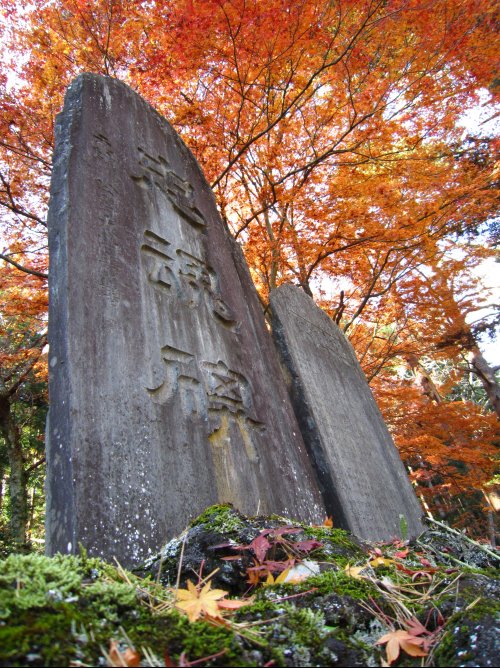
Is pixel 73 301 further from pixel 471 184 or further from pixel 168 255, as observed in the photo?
pixel 471 184

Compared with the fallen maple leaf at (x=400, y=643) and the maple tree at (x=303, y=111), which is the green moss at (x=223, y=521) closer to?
the fallen maple leaf at (x=400, y=643)

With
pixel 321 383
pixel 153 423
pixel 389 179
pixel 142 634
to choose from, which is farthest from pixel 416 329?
pixel 142 634

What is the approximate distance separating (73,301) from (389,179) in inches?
252

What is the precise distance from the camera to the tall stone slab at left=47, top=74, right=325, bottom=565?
2152 mm

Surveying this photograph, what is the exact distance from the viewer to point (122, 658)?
76cm

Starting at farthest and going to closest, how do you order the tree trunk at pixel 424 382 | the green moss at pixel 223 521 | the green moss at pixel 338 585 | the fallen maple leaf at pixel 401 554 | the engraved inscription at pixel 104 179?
the tree trunk at pixel 424 382 → the engraved inscription at pixel 104 179 → the fallen maple leaf at pixel 401 554 → the green moss at pixel 223 521 → the green moss at pixel 338 585

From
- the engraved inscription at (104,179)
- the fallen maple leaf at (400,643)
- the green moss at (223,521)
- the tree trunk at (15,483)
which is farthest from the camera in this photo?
the tree trunk at (15,483)

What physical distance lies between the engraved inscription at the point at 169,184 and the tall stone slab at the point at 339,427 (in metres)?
1.23

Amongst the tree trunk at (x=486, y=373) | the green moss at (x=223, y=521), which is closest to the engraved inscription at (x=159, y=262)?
the green moss at (x=223, y=521)

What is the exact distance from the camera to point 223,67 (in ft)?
20.6

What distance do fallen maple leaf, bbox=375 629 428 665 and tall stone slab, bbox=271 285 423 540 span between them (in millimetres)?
2662

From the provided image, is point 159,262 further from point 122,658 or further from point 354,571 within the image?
point 122,658

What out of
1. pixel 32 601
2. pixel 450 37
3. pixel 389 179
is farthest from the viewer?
pixel 389 179

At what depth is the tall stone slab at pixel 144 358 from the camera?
7.06 ft
